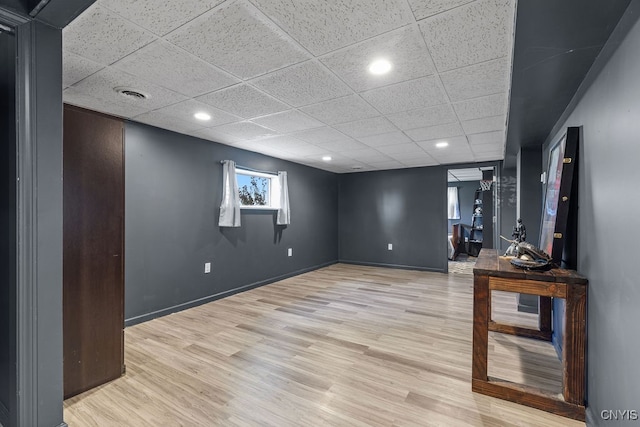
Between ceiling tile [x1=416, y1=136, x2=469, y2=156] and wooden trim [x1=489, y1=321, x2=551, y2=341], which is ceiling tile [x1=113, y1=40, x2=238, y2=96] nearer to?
ceiling tile [x1=416, y1=136, x2=469, y2=156]

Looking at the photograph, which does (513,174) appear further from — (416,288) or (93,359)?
(93,359)

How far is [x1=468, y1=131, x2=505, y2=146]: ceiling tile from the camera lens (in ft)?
11.4

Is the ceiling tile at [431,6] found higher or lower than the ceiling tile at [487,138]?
higher

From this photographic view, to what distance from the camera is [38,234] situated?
4.42 feet

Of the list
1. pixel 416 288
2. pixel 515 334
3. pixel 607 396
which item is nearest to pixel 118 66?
pixel 607 396

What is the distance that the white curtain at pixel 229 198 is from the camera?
3852mm

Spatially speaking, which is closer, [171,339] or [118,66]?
[118,66]

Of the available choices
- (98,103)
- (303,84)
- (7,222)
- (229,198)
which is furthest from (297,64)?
(229,198)

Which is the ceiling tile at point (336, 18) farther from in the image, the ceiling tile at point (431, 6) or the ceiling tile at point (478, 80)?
A: the ceiling tile at point (478, 80)

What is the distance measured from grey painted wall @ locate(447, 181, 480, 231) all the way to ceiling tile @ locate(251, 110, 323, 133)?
284 inches

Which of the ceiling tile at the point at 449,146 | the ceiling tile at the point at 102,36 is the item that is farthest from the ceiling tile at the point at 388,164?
the ceiling tile at the point at 102,36

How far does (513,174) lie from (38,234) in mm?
5715

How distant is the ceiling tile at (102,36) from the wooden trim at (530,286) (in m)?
2.40

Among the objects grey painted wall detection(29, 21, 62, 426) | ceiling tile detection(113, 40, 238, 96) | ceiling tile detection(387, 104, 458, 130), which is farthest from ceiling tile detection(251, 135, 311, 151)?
grey painted wall detection(29, 21, 62, 426)
